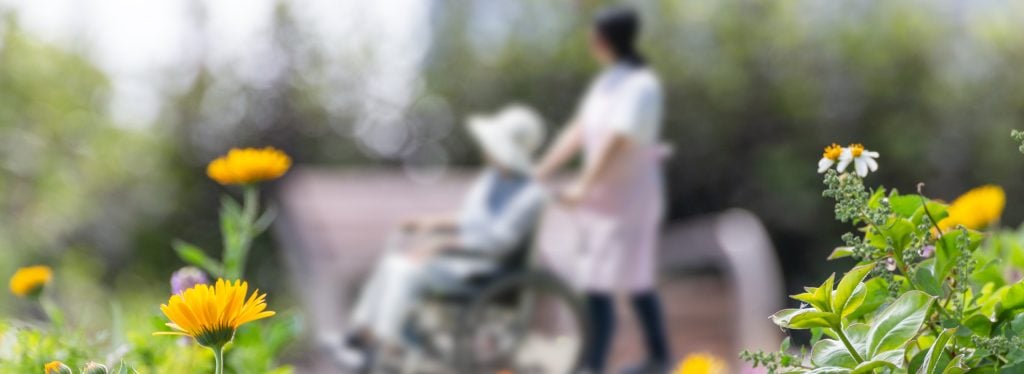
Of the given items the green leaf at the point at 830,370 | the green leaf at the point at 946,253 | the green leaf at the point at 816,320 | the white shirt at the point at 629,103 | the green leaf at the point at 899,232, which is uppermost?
the white shirt at the point at 629,103

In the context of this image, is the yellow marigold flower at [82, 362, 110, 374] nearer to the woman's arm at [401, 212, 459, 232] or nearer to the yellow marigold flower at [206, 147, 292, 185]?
the yellow marigold flower at [206, 147, 292, 185]

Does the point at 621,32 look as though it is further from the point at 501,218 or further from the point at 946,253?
the point at 946,253

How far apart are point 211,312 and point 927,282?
518mm

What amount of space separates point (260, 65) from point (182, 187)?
2.93 ft

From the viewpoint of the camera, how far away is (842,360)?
2.71 ft

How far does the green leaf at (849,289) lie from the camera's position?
798mm

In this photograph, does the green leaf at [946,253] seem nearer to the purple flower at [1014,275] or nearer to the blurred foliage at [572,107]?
the purple flower at [1014,275]

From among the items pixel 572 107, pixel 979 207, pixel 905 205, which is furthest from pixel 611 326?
pixel 572 107

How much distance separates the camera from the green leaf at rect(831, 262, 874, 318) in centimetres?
80

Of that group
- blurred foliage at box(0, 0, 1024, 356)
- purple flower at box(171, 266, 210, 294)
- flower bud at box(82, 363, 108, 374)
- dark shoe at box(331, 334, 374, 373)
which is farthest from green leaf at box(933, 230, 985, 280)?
blurred foliage at box(0, 0, 1024, 356)

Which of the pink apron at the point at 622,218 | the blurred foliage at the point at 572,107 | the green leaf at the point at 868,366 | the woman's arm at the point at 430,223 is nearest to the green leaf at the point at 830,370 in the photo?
the green leaf at the point at 868,366

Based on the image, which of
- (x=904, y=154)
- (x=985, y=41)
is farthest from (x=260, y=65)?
(x=985, y=41)

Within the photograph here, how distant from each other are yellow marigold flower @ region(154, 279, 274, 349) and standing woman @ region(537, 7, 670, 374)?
8.73ft

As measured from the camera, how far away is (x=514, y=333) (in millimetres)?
3539
